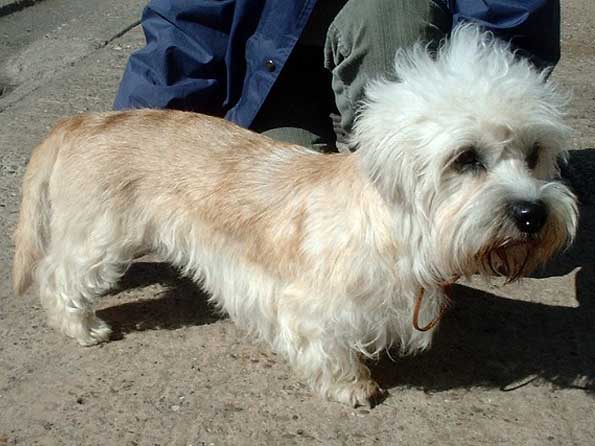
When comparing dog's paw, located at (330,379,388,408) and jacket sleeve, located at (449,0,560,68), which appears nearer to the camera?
dog's paw, located at (330,379,388,408)

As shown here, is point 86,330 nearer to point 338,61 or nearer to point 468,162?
point 338,61

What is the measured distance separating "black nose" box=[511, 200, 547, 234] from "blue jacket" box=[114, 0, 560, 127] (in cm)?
137

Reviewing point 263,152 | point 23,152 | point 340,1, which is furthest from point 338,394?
point 23,152

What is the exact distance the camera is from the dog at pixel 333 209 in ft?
8.17

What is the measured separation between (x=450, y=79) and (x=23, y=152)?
2931 mm

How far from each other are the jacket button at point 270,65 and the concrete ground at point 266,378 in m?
→ 0.92

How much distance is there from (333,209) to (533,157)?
24.1 inches

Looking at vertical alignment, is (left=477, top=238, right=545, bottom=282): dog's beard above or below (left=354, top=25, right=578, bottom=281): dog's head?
below

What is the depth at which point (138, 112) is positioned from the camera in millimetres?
3385

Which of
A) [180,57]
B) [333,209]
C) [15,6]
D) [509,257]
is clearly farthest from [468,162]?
[15,6]

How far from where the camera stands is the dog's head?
2.46 metres

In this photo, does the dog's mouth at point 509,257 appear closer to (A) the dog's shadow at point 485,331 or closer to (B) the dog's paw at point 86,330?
(A) the dog's shadow at point 485,331

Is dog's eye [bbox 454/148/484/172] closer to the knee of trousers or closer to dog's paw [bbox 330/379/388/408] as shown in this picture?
dog's paw [bbox 330/379/388/408]

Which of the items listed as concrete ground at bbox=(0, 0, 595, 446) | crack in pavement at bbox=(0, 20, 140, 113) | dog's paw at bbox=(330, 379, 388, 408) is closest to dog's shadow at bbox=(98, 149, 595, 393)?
concrete ground at bbox=(0, 0, 595, 446)
